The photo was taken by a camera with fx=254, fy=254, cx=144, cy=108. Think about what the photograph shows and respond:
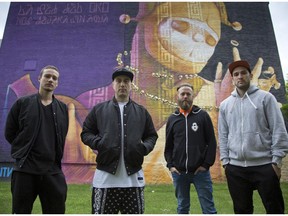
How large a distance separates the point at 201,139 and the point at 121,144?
101 cm

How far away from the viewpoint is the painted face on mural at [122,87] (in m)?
2.40

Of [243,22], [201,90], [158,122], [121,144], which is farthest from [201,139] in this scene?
[243,22]

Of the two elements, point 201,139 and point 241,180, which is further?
point 201,139

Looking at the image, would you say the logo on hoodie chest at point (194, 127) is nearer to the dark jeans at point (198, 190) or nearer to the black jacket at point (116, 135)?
the dark jeans at point (198, 190)

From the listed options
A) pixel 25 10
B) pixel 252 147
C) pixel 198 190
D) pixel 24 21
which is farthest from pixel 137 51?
pixel 252 147

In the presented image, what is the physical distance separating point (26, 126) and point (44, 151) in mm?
270

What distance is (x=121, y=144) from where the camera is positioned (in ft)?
7.29

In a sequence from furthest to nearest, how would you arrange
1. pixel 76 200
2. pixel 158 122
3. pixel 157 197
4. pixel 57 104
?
pixel 158 122, pixel 157 197, pixel 76 200, pixel 57 104

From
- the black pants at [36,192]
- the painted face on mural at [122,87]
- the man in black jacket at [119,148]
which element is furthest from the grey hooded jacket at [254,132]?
the black pants at [36,192]

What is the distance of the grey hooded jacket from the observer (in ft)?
7.20

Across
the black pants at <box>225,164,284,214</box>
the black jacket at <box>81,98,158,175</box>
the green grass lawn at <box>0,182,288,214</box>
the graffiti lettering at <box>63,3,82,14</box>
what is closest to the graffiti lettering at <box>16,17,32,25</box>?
the graffiti lettering at <box>63,3,82,14</box>

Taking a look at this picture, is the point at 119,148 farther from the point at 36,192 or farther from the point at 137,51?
the point at 137,51

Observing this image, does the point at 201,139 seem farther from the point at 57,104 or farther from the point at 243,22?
the point at 243,22

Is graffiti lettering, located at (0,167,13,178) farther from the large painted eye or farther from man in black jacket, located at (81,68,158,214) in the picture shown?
the large painted eye
